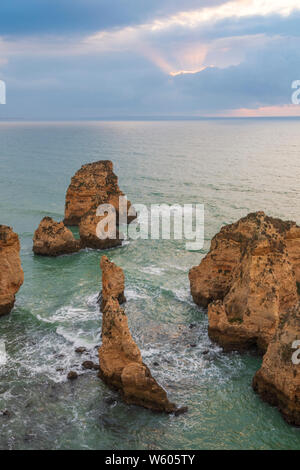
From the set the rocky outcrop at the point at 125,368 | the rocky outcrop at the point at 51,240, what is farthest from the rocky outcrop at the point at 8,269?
the rocky outcrop at the point at 51,240

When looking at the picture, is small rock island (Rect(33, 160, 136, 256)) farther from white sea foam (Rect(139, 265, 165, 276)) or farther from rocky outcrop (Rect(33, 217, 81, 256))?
white sea foam (Rect(139, 265, 165, 276))

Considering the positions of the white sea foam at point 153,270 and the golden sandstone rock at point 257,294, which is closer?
the golden sandstone rock at point 257,294

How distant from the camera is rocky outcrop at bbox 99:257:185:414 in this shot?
50.7 feet

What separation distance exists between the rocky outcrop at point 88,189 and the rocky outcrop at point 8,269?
17414 mm

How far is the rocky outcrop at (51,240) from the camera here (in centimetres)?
3342

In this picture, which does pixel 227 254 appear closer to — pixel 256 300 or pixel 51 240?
pixel 256 300

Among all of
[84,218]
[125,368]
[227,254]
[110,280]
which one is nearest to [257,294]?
[227,254]

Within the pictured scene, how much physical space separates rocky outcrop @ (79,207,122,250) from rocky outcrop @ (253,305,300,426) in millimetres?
21662

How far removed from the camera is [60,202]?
5619cm

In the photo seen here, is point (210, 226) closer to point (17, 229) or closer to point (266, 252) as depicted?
point (17, 229)

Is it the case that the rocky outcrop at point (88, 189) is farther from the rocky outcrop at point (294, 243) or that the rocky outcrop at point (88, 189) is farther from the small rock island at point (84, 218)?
the rocky outcrop at point (294, 243)

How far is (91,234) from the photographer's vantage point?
35.3 meters

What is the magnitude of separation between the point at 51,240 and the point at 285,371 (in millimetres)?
22781

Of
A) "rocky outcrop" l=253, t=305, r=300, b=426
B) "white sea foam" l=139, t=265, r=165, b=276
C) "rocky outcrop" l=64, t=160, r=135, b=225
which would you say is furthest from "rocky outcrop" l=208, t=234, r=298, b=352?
"rocky outcrop" l=64, t=160, r=135, b=225
